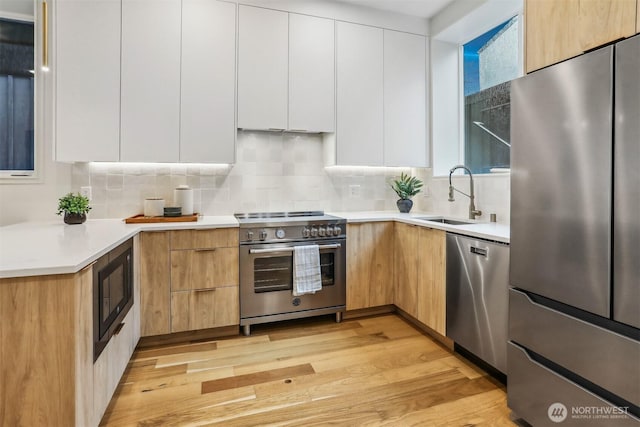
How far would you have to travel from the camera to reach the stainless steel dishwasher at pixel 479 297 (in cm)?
196

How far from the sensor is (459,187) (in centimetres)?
316

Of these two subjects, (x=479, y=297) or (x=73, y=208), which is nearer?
(x=479, y=297)

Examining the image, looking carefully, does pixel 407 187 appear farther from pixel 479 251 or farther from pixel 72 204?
pixel 72 204

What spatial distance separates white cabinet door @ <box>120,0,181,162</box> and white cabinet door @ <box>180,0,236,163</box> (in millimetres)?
69

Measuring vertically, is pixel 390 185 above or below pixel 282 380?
above

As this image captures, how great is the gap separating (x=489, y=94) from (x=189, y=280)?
9.84 ft

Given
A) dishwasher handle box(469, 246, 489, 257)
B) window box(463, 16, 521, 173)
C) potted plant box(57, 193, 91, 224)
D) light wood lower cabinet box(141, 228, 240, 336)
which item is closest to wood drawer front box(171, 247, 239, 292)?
light wood lower cabinet box(141, 228, 240, 336)

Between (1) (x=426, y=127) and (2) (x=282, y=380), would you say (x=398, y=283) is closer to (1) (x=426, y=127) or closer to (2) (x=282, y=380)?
(2) (x=282, y=380)

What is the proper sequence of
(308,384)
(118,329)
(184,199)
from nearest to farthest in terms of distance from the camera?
(118,329), (308,384), (184,199)

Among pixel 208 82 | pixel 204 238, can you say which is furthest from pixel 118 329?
pixel 208 82

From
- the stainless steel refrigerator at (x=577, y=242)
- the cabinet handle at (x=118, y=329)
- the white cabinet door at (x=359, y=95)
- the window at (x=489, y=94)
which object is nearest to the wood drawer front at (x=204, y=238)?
the cabinet handle at (x=118, y=329)

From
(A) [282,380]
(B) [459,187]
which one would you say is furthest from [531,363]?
(B) [459,187]

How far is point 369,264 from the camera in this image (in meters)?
3.04

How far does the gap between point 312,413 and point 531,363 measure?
110 cm
